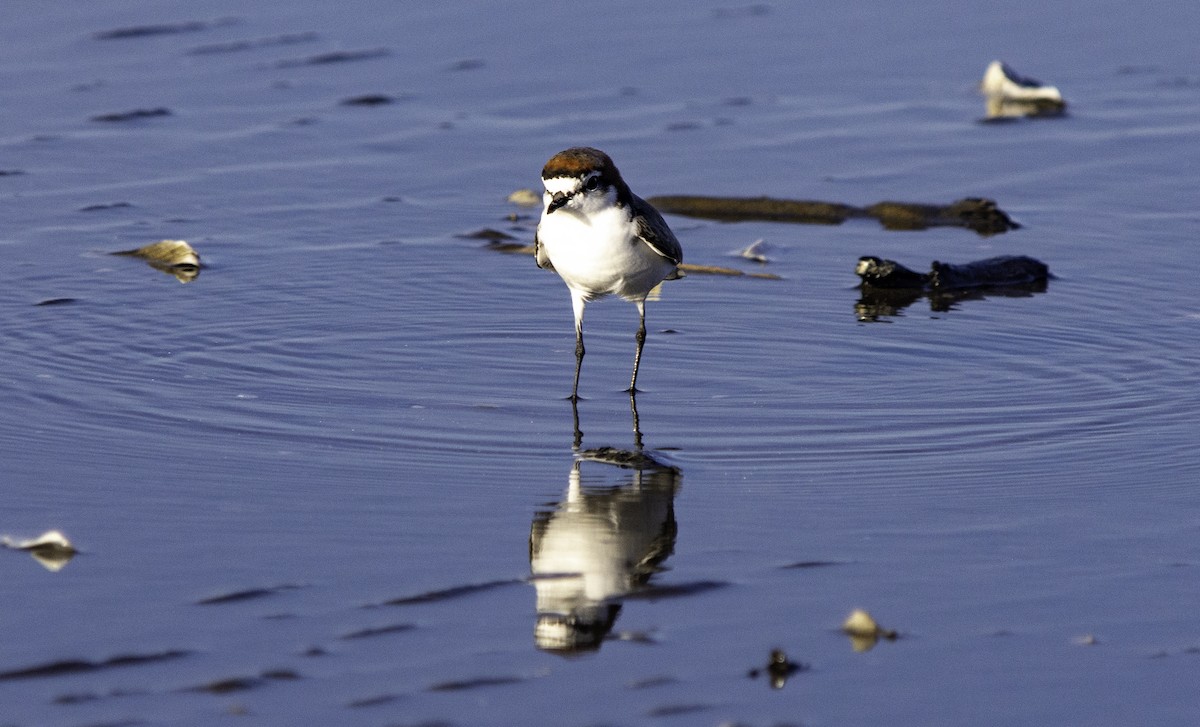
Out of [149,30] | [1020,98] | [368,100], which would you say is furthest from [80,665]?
[149,30]

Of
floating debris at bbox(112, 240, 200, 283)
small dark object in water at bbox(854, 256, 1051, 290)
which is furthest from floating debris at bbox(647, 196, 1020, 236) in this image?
floating debris at bbox(112, 240, 200, 283)

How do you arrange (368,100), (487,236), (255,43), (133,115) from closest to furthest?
(487,236), (133,115), (368,100), (255,43)

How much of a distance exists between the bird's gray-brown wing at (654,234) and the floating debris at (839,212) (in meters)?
3.21

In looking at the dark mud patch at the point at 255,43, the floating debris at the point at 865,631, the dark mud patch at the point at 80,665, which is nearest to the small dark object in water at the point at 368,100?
the dark mud patch at the point at 255,43

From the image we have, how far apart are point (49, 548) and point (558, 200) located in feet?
11.1

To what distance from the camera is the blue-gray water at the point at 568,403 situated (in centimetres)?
539

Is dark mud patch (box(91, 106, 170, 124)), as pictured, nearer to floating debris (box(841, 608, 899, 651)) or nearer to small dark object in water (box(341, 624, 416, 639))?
small dark object in water (box(341, 624, 416, 639))

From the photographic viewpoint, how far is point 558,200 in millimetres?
8688

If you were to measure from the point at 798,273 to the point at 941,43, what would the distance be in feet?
22.5

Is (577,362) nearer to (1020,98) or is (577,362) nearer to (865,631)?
(865,631)

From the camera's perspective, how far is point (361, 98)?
1542cm

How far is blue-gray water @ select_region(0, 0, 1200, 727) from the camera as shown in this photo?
5.39m

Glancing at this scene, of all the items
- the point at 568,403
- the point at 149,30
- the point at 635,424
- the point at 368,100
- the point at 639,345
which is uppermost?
the point at 149,30

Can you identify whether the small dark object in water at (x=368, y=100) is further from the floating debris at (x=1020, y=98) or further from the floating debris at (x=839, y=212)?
the floating debris at (x=1020, y=98)
